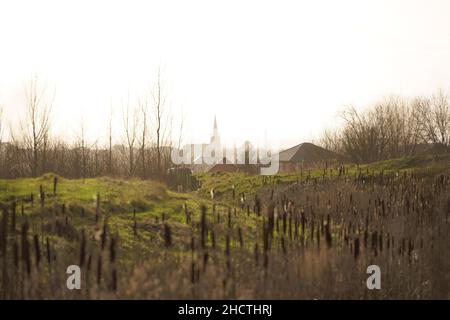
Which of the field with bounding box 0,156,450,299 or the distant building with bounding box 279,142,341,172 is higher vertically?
the distant building with bounding box 279,142,341,172

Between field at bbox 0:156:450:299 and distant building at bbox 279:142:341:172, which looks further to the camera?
distant building at bbox 279:142:341:172

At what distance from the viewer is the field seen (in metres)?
4.47

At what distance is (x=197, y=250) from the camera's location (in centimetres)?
567

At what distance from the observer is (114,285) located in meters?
4.18

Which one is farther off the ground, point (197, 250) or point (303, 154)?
point (303, 154)

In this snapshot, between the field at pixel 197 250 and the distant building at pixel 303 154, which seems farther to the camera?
the distant building at pixel 303 154

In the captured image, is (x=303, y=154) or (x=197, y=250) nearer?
(x=197, y=250)

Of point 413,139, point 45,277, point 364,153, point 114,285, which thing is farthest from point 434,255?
point 413,139

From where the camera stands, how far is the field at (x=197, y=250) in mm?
4473

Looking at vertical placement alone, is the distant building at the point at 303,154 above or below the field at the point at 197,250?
above
